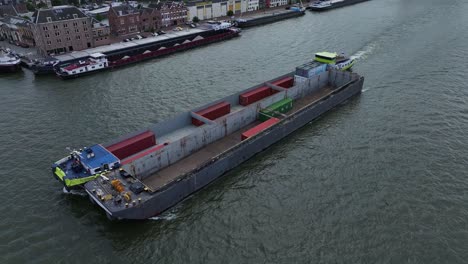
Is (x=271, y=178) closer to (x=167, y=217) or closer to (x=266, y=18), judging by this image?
(x=167, y=217)

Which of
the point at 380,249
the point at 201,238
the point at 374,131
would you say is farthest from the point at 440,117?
the point at 201,238

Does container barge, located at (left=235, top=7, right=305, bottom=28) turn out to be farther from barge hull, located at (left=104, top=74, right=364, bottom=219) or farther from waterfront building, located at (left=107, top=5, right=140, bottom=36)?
barge hull, located at (left=104, top=74, right=364, bottom=219)

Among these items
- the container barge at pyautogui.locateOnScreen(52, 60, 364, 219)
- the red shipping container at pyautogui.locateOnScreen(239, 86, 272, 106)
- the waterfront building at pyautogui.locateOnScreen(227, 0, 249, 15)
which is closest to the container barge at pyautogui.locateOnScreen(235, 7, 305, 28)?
the waterfront building at pyautogui.locateOnScreen(227, 0, 249, 15)

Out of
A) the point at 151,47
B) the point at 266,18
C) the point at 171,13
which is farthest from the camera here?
the point at 266,18

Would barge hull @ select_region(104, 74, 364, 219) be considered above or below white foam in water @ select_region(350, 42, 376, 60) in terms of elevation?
below

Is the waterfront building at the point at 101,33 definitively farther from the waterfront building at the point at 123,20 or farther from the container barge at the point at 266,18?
the container barge at the point at 266,18

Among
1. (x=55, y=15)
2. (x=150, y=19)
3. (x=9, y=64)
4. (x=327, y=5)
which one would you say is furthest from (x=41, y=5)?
(x=327, y=5)
